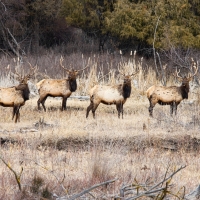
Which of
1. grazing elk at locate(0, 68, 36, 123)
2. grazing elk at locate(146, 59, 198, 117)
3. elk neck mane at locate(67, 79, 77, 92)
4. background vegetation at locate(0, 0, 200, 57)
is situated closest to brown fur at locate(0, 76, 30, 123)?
grazing elk at locate(0, 68, 36, 123)

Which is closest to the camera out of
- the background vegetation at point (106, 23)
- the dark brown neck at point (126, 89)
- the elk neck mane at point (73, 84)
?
the dark brown neck at point (126, 89)

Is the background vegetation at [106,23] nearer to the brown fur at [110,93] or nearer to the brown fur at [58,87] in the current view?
the brown fur at [58,87]

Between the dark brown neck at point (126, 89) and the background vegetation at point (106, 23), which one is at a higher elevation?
the background vegetation at point (106, 23)

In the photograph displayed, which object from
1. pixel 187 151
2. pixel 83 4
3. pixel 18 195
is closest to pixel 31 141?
pixel 187 151

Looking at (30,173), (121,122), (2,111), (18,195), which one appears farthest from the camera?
(2,111)

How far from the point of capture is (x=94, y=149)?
9492 millimetres

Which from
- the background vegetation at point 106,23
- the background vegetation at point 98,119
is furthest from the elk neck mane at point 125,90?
the background vegetation at point 106,23

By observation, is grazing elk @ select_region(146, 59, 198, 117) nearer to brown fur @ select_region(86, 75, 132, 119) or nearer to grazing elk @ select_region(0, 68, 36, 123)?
brown fur @ select_region(86, 75, 132, 119)

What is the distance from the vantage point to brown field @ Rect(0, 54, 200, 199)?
7.80 m

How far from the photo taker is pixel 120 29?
2672 centimetres

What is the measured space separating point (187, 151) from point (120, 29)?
1585 centimetres

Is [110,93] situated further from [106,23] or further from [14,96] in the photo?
[106,23]

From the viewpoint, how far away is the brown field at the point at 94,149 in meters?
7.80

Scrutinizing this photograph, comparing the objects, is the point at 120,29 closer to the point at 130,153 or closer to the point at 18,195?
the point at 130,153
